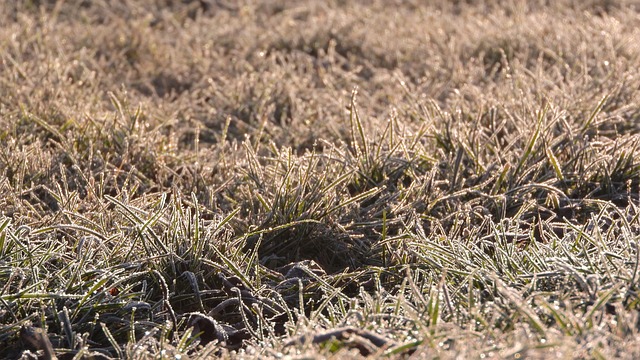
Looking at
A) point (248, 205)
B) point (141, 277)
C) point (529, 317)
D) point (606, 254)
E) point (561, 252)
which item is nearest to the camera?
point (529, 317)

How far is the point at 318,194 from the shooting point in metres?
2.58

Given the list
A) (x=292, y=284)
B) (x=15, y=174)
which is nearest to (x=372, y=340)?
(x=292, y=284)

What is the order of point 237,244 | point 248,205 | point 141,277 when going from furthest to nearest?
point 248,205, point 237,244, point 141,277

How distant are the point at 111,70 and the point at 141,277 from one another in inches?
92.9

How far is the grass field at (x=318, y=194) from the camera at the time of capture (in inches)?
74.1

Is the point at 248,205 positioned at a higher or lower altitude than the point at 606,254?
lower

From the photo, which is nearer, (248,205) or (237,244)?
(237,244)

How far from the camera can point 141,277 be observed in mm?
2268

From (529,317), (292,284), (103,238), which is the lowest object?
(292,284)

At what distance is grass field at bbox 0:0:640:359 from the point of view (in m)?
1.88

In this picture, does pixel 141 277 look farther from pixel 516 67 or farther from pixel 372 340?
pixel 516 67

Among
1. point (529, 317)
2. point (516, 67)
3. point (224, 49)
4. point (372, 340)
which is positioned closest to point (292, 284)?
point (372, 340)

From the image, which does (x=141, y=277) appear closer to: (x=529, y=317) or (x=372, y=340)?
(x=372, y=340)

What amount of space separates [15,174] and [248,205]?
2.84 feet
